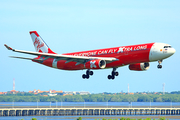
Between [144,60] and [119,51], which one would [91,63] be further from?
[144,60]

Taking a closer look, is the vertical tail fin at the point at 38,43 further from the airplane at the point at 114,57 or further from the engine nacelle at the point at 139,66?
the engine nacelle at the point at 139,66

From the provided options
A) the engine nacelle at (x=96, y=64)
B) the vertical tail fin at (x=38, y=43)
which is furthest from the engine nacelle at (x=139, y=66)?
the vertical tail fin at (x=38, y=43)

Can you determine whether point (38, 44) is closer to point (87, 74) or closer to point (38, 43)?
point (38, 43)

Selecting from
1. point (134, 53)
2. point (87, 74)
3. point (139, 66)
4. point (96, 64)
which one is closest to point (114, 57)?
point (96, 64)

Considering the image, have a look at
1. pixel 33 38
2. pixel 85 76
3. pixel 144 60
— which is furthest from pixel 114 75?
pixel 33 38

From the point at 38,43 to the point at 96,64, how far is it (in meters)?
27.0

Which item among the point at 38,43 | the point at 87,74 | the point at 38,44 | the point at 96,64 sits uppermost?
the point at 38,43

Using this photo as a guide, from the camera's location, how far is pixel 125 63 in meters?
74.1

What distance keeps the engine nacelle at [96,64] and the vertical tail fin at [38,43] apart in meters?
20.8

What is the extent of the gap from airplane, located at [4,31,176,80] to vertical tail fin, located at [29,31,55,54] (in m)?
7.57

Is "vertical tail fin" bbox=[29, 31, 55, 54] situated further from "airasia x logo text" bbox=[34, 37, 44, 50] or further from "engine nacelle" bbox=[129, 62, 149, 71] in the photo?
"engine nacelle" bbox=[129, 62, 149, 71]

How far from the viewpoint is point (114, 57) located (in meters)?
75.1

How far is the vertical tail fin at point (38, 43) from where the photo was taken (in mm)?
93875

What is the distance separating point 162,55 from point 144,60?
4.04m
